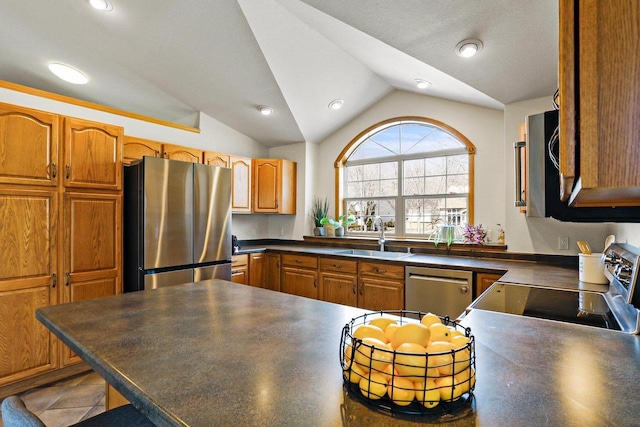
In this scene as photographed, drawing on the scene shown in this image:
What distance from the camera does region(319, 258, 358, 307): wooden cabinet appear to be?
11.3 ft

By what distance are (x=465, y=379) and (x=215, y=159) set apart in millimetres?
3778

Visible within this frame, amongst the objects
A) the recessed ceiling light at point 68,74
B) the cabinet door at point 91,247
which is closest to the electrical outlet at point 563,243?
the cabinet door at point 91,247

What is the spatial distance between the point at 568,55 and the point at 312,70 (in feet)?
10.3

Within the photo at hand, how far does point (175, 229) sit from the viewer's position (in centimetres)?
305

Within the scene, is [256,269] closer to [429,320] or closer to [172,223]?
[172,223]

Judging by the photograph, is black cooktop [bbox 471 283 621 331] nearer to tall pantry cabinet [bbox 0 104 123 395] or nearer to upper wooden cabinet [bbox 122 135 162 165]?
tall pantry cabinet [bbox 0 104 123 395]

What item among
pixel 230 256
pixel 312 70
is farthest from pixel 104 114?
pixel 312 70

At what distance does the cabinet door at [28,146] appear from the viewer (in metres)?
2.31

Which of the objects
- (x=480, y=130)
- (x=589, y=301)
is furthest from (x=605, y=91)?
(x=480, y=130)

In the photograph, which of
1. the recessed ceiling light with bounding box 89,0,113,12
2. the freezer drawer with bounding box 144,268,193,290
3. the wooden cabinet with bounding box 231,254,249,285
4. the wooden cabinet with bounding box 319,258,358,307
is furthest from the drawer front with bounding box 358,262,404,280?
the recessed ceiling light with bounding box 89,0,113,12

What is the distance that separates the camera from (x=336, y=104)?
12.9ft

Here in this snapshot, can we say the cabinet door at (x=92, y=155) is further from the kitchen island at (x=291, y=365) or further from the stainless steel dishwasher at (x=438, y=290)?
the stainless steel dishwasher at (x=438, y=290)

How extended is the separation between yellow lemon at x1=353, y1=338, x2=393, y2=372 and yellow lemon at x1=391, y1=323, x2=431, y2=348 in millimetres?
33

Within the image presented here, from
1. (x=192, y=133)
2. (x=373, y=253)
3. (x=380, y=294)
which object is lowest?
(x=380, y=294)
